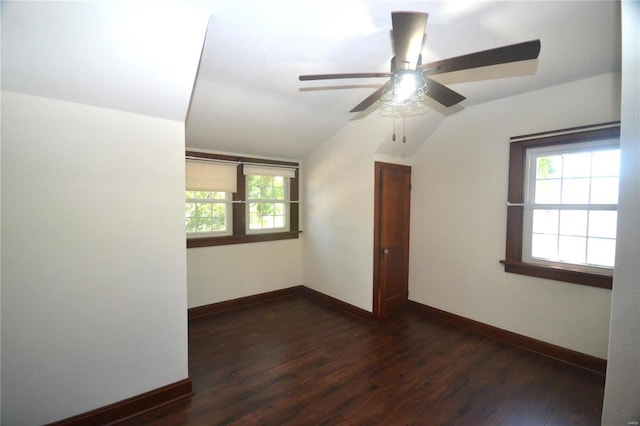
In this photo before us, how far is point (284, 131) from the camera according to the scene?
3373 mm

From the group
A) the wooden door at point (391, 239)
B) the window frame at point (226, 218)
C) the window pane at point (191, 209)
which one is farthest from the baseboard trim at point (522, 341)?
the window pane at point (191, 209)

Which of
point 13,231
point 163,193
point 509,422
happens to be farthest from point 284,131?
point 509,422

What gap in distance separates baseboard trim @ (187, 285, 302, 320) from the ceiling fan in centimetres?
316

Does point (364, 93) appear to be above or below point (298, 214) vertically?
above

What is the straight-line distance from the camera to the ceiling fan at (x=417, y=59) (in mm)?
1204

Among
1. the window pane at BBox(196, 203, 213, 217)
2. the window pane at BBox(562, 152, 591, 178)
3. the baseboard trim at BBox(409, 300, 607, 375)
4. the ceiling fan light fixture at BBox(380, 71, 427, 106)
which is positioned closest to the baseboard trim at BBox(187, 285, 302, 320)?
the window pane at BBox(196, 203, 213, 217)

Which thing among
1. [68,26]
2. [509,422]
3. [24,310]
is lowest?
[509,422]

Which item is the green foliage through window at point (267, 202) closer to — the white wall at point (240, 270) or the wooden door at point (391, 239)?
the white wall at point (240, 270)

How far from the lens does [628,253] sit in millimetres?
1155

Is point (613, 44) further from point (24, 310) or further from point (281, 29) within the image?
point (24, 310)

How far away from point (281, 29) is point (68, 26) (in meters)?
1.11

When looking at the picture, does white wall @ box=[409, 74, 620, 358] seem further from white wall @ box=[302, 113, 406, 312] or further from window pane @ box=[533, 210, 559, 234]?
white wall @ box=[302, 113, 406, 312]

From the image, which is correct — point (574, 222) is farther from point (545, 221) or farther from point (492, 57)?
point (492, 57)

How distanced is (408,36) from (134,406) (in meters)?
2.89
